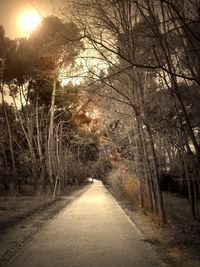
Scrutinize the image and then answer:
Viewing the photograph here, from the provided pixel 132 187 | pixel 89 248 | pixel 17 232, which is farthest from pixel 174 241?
pixel 132 187

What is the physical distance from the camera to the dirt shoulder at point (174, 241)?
8.27m

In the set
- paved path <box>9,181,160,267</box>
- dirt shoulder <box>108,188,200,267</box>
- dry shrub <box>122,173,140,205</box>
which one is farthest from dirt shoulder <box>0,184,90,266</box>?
dry shrub <box>122,173,140,205</box>

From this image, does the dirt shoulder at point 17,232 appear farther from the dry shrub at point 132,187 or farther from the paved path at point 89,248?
the dry shrub at point 132,187

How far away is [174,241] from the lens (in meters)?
10.5

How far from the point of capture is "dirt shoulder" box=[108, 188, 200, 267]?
827cm

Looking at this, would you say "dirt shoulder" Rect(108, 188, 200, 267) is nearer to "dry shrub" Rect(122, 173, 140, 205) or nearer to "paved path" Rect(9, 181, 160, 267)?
"paved path" Rect(9, 181, 160, 267)

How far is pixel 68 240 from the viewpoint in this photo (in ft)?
35.5

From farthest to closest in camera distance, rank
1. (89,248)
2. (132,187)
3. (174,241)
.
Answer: (132,187), (174,241), (89,248)

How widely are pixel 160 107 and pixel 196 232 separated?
5937mm

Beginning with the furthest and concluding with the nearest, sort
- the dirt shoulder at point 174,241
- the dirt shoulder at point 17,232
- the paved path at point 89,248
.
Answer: the dirt shoulder at point 17,232 < the dirt shoulder at point 174,241 < the paved path at point 89,248

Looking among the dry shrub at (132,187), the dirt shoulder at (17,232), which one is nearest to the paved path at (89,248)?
the dirt shoulder at (17,232)

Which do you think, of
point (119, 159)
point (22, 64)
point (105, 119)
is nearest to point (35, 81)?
point (22, 64)

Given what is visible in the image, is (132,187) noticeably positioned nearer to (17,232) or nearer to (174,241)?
(17,232)

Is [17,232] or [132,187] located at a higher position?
[132,187]
